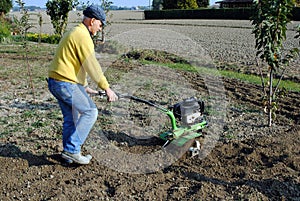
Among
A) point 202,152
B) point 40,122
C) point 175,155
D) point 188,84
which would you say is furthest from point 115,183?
point 188,84

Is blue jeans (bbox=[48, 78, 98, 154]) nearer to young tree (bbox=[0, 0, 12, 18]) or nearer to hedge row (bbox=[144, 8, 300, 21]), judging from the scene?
young tree (bbox=[0, 0, 12, 18])

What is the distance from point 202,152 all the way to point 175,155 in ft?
1.29

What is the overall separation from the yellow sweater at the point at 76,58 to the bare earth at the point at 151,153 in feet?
3.76

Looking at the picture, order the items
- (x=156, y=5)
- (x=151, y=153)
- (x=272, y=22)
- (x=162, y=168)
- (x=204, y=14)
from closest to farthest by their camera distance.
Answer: (x=162, y=168)
(x=151, y=153)
(x=272, y=22)
(x=204, y=14)
(x=156, y=5)

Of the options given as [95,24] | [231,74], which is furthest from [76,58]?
[231,74]

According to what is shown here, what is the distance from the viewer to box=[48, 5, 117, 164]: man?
4.03 m

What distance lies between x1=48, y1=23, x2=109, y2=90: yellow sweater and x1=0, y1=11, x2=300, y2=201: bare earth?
3.76 feet

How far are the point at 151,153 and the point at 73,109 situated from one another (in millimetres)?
1295

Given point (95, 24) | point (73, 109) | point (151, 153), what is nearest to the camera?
point (95, 24)

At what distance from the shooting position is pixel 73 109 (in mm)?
4328

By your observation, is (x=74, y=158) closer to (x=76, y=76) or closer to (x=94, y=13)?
(x=76, y=76)

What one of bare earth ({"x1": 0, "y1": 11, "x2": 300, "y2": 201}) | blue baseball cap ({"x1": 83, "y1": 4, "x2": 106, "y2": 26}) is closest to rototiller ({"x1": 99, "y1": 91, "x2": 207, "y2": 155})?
bare earth ({"x1": 0, "y1": 11, "x2": 300, "y2": 201})

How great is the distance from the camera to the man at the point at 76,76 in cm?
403

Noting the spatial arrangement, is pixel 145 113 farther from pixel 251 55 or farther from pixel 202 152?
pixel 251 55
